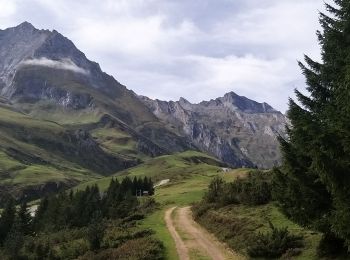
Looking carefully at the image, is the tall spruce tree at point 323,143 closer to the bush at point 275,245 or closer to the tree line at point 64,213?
the bush at point 275,245

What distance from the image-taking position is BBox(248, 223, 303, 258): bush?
30984mm

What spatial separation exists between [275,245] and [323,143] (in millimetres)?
12694

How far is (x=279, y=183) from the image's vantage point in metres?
29.8

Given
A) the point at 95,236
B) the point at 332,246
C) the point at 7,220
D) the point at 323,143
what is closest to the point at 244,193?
the point at 95,236

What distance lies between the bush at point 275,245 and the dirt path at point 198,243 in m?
1.91

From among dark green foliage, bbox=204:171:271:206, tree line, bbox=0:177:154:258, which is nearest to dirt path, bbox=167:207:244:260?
dark green foliage, bbox=204:171:271:206

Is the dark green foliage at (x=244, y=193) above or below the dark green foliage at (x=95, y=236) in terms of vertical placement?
above

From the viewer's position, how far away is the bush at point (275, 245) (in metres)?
31.0

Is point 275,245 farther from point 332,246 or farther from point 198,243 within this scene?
point 198,243

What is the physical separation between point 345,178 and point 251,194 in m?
35.0

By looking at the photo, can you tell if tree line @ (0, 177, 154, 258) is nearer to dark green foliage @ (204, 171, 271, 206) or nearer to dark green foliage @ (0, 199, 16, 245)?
dark green foliage @ (0, 199, 16, 245)

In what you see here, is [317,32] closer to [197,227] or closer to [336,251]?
[336,251]

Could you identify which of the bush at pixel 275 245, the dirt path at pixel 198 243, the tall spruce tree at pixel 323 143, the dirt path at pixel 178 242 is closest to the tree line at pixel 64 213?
the dirt path at pixel 178 242

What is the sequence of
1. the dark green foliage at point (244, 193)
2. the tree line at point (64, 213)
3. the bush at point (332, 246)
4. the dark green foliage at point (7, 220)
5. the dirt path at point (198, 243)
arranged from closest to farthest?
the bush at point (332, 246)
the dirt path at point (198, 243)
the dark green foliage at point (244, 193)
the tree line at point (64, 213)
the dark green foliage at point (7, 220)
